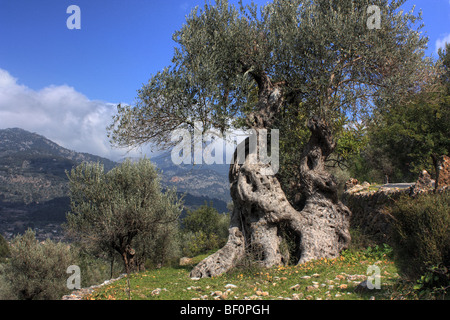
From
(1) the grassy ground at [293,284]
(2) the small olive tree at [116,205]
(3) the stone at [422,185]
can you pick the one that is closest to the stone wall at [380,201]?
(3) the stone at [422,185]

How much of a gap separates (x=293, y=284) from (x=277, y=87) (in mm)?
9725

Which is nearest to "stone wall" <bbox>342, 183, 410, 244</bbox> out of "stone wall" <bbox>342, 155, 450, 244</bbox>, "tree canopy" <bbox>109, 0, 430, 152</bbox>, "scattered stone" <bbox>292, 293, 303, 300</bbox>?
"stone wall" <bbox>342, 155, 450, 244</bbox>

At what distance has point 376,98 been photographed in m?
14.3

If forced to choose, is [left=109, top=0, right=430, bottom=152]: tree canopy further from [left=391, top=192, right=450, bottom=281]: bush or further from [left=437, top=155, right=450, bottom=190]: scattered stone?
[left=391, top=192, right=450, bottom=281]: bush

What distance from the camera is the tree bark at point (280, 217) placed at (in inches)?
508

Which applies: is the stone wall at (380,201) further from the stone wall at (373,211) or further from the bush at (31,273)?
the bush at (31,273)

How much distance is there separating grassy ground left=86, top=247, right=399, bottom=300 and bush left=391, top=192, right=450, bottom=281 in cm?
76

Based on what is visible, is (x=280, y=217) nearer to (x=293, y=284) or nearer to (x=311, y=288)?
(x=293, y=284)

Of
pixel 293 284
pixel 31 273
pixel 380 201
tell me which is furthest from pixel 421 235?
pixel 31 273

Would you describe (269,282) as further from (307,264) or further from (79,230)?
(79,230)

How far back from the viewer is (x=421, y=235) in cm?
658

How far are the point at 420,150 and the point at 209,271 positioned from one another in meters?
32.0
